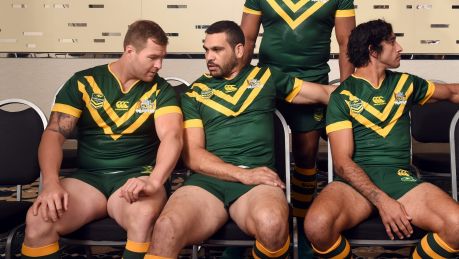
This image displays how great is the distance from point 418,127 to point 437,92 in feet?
2.95

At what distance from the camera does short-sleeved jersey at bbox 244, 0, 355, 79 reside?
2.58 m

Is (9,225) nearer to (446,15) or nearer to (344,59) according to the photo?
(344,59)

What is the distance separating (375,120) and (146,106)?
3.03 feet

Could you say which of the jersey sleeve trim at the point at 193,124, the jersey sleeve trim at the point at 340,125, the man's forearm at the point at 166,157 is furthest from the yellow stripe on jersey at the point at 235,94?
the jersey sleeve trim at the point at 340,125

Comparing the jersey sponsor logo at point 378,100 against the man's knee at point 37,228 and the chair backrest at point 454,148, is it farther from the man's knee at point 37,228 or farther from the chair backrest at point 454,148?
the man's knee at point 37,228

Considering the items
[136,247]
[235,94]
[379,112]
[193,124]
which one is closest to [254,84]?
[235,94]

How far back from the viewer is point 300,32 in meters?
2.58

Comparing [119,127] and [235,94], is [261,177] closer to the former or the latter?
[235,94]

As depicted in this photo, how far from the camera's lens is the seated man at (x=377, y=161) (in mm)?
2047

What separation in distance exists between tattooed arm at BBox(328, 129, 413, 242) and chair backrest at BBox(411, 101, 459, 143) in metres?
1.13

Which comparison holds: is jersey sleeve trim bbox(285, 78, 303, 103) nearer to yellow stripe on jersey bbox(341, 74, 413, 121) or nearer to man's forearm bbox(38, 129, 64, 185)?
yellow stripe on jersey bbox(341, 74, 413, 121)

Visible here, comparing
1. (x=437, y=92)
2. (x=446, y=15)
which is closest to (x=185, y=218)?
(x=437, y=92)

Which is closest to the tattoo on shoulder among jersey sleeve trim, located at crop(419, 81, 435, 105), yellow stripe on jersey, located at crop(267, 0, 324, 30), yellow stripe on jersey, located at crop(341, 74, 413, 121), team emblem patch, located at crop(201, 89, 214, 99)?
team emblem patch, located at crop(201, 89, 214, 99)

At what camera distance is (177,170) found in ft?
10.2
